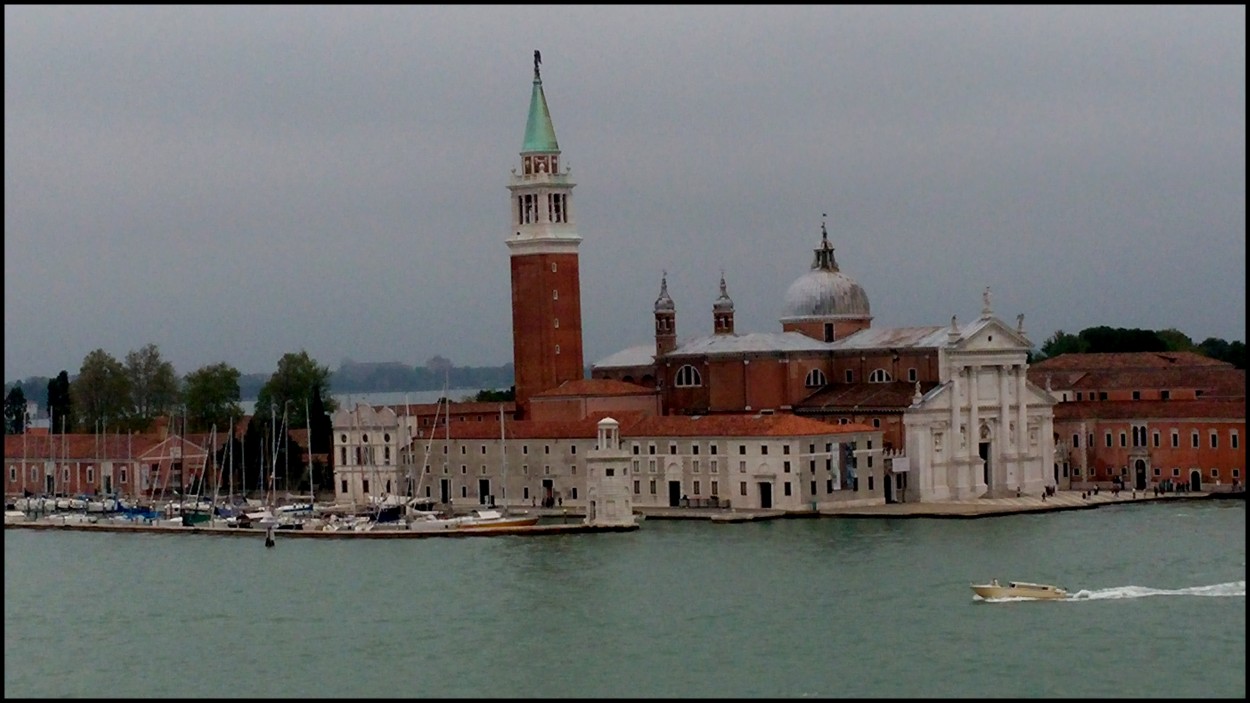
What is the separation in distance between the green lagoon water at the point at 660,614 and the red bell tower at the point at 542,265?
7210mm

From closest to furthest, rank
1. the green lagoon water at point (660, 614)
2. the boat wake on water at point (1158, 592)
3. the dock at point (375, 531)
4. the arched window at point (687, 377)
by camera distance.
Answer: the green lagoon water at point (660, 614), the boat wake on water at point (1158, 592), the dock at point (375, 531), the arched window at point (687, 377)

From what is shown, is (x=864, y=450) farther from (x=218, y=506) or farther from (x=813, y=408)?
(x=218, y=506)

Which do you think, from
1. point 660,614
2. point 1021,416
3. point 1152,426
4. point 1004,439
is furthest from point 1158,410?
point 660,614

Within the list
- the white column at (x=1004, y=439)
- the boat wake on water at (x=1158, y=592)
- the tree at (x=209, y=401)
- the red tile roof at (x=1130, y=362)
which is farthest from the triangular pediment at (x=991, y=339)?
the tree at (x=209, y=401)

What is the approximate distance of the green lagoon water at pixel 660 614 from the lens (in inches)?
851

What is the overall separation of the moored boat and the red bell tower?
15.8 metres

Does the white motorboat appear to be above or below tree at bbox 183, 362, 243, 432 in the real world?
below

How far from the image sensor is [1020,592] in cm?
2564

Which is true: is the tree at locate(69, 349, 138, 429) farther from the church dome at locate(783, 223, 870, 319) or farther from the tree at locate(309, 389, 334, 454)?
the church dome at locate(783, 223, 870, 319)

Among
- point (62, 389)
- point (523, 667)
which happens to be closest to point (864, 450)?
point (523, 667)

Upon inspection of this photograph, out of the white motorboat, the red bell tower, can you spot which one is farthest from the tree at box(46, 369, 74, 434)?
the white motorboat

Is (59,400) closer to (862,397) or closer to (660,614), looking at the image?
(862,397)

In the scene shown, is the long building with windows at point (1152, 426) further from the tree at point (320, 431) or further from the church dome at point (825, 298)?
the tree at point (320, 431)

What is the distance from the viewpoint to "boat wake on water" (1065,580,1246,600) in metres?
25.6
